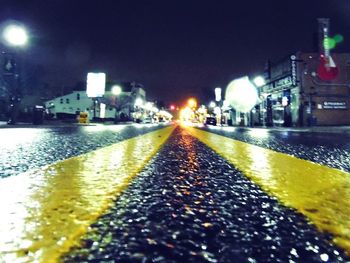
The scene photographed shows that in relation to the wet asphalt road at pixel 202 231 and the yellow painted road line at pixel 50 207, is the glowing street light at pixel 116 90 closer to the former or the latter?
the yellow painted road line at pixel 50 207

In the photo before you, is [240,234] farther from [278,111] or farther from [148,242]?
[278,111]

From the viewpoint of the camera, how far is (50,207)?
1.86 metres

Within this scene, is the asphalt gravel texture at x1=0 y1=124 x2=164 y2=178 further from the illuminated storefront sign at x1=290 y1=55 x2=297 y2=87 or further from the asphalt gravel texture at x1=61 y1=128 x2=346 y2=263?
the illuminated storefront sign at x1=290 y1=55 x2=297 y2=87

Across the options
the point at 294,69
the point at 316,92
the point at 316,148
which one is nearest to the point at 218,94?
the point at 294,69

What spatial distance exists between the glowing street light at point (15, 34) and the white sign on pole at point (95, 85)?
146 feet

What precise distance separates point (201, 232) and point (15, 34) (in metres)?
30.5

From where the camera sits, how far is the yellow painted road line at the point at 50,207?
1.22 metres

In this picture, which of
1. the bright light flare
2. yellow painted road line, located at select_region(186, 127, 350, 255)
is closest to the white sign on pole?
the bright light flare

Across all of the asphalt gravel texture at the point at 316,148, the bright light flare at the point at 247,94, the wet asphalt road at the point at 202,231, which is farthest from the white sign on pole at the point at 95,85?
the wet asphalt road at the point at 202,231

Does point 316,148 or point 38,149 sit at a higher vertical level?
point 38,149

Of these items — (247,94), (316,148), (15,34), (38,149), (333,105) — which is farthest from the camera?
(247,94)

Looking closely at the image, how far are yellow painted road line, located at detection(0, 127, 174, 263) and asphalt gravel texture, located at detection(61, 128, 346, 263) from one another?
8 centimetres

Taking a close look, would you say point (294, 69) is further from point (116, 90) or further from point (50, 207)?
point (116, 90)

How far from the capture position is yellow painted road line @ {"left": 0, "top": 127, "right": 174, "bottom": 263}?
1.22 m
